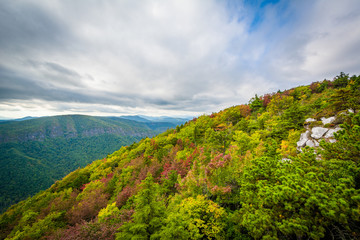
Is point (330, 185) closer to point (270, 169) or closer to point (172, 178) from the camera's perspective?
point (270, 169)

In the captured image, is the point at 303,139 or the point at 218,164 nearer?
the point at 218,164

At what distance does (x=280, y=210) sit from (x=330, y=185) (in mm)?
2982

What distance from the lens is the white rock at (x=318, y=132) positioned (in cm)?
1650

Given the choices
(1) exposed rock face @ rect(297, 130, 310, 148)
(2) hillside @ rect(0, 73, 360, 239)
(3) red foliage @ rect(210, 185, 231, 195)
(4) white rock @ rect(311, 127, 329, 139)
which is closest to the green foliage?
(2) hillside @ rect(0, 73, 360, 239)

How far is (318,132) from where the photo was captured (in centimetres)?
1705

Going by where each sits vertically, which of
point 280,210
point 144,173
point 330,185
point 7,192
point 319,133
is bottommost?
point 7,192

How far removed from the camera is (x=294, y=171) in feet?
27.6

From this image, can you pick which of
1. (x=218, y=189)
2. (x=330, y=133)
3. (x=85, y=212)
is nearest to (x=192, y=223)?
(x=218, y=189)

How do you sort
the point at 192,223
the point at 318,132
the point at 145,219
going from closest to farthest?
the point at 145,219 < the point at 192,223 < the point at 318,132

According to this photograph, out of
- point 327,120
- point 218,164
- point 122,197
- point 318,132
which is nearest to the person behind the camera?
point 218,164

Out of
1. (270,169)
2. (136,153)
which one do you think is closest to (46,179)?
(136,153)

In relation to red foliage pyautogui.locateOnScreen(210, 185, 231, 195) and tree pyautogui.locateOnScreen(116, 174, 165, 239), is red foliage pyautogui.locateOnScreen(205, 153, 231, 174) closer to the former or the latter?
red foliage pyautogui.locateOnScreen(210, 185, 231, 195)

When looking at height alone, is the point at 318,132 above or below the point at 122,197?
above

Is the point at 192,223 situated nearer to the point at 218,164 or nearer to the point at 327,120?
the point at 218,164
